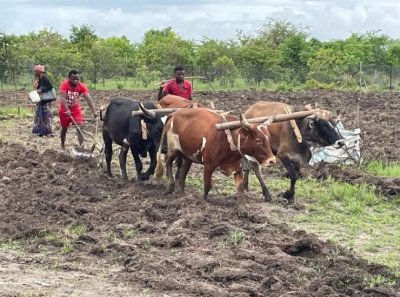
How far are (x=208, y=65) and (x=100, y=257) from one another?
135ft

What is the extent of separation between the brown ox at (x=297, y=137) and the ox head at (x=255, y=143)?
1157 mm

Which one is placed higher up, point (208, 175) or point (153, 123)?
point (153, 123)

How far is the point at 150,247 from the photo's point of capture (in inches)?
333

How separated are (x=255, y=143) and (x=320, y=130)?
1.71 metres

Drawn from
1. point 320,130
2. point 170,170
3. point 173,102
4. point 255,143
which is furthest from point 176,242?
point 173,102

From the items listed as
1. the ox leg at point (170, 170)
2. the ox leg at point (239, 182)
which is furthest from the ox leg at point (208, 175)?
the ox leg at point (170, 170)

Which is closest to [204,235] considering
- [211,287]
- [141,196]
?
[211,287]

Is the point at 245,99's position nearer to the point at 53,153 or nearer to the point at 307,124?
the point at 53,153

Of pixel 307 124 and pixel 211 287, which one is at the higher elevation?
pixel 307 124

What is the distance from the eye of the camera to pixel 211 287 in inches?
276

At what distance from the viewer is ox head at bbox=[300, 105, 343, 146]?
11711 millimetres

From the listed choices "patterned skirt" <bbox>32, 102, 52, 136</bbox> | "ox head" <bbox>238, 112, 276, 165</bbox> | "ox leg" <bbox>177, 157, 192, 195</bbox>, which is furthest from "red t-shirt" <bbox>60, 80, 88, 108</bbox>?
"ox head" <bbox>238, 112, 276, 165</bbox>

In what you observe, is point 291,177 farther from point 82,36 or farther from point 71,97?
point 82,36

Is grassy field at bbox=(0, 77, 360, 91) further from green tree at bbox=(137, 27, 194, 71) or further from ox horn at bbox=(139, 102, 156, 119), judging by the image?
ox horn at bbox=(139, 102, 156, 119)
